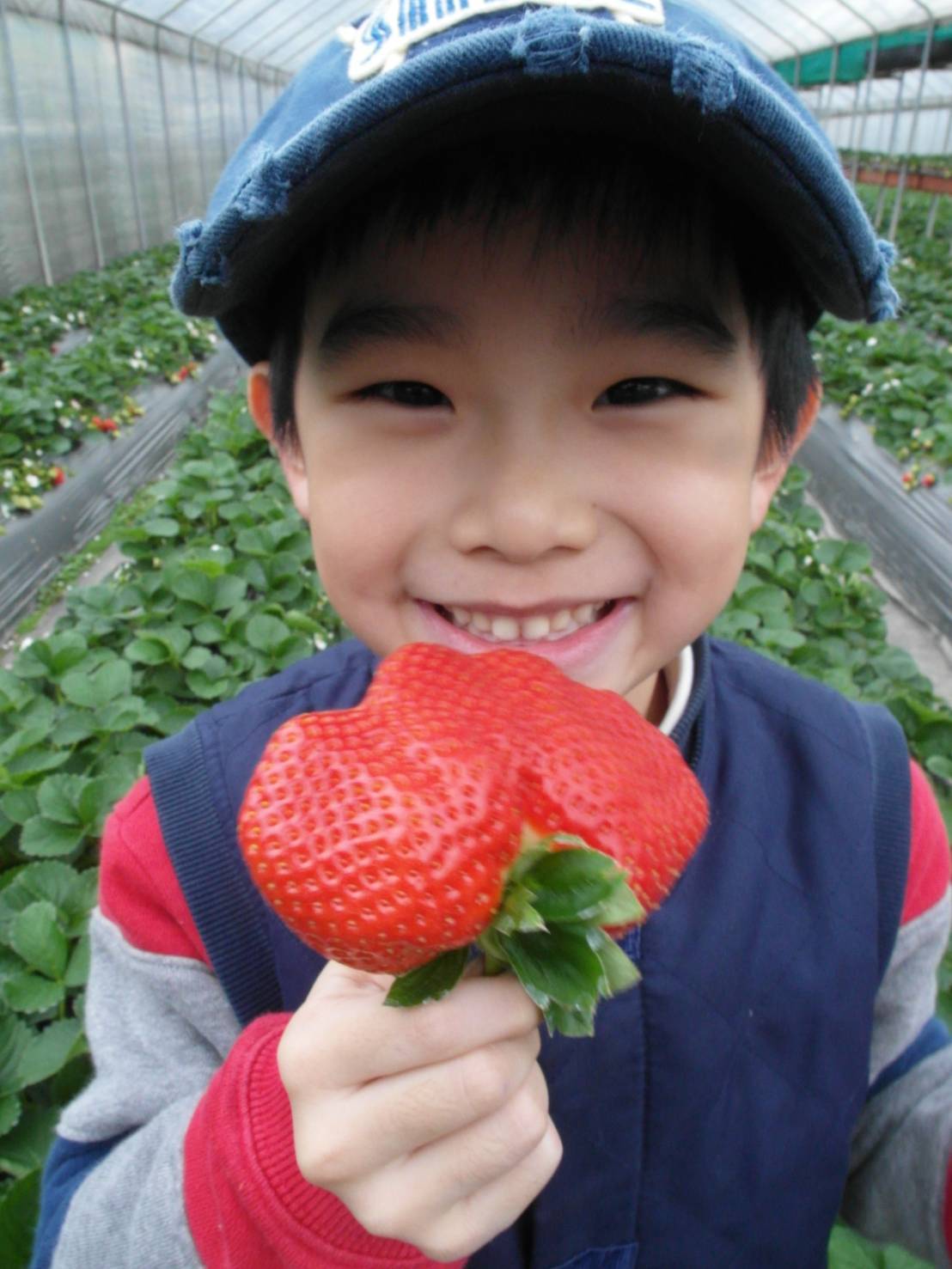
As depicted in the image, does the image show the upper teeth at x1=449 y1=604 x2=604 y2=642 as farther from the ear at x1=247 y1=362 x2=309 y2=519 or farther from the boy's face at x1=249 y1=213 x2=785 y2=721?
the ear at x1=247 y1=362 x2=309 y2=519

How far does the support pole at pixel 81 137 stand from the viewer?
10.3m

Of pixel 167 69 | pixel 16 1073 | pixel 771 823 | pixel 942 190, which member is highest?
pixel 167 69

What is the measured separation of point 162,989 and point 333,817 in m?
0.55

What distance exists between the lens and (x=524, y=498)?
77cm

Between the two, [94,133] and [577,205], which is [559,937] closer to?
[577,205]

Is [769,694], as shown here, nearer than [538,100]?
No

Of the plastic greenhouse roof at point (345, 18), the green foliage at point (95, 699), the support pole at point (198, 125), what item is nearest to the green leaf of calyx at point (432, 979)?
the green foliage at point (95, 699)

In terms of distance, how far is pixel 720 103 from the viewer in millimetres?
664

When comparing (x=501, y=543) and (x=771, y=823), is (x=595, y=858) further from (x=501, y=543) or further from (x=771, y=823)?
(x=771, y=823)

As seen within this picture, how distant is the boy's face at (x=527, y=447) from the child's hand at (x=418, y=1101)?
336 millimetres

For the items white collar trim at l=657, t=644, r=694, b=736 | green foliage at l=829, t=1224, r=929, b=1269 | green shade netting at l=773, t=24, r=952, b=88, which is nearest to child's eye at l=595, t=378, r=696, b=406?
white collar trim at l=657, t=644, r=694, b=736

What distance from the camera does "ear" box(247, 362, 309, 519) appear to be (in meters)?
1.01

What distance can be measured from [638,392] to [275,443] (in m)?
0.44

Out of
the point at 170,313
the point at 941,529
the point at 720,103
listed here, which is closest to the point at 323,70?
the point at 720,103
